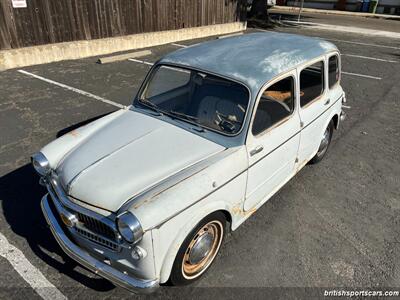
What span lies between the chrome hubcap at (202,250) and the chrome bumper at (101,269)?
17.9 inches

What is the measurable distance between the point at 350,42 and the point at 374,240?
45.1 feet

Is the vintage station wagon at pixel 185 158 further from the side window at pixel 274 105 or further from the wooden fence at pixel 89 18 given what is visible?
the wooden fence at pixel 89 18

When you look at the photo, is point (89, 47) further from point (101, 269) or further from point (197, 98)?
point (101, 269)

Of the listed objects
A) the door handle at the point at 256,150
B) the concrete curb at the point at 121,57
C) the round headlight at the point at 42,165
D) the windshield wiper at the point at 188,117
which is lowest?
the concrete curb at the point at 121,57

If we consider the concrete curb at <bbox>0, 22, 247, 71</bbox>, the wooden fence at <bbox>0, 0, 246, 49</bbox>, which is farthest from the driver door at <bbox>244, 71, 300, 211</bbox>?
the wooden fence at <bbox>0, 0, 246, 49</bbox>

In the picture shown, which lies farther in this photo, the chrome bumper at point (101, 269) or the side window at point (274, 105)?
the side window at point (274, 105)

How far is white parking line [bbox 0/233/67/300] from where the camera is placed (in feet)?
9.70

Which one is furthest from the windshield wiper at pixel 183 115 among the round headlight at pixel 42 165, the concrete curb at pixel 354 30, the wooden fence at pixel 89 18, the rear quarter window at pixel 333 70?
the concrete curb at pixel 354 30

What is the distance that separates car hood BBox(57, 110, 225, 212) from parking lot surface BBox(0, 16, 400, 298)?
1025 millimetres

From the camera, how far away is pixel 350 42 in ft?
48.8

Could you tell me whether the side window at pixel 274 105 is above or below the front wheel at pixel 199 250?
above

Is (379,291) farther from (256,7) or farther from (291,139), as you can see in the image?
(256,7)

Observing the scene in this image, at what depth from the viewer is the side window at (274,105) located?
3307 millimetres

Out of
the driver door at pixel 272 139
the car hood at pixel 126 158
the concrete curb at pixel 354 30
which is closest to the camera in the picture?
the car hood at pixel 126 158
